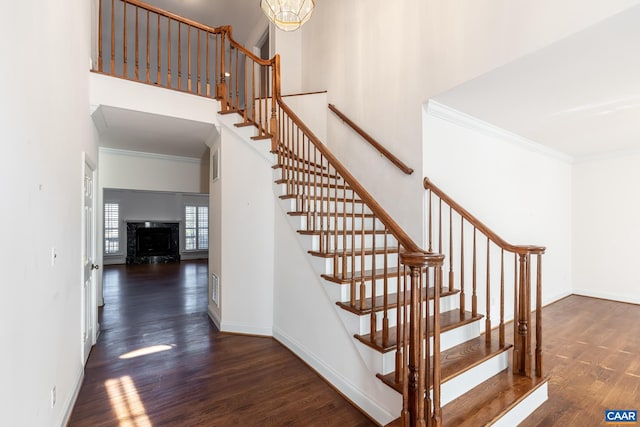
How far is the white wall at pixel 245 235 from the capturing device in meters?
3.60

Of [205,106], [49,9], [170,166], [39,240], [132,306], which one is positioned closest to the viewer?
[39,240]

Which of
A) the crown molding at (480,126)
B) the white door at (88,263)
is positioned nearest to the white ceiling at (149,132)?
the white door at (88,263)

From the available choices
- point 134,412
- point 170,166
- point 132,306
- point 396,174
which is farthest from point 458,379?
point 170,166

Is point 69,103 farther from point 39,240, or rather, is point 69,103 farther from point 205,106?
point 205,106

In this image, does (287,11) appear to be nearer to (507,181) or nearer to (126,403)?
(507,181)

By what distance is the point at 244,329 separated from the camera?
11.9 ft

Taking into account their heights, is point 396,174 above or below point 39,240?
above

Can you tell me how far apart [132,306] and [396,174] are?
177 inches

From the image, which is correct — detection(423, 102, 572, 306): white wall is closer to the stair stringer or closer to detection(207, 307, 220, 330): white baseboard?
the stair stringer

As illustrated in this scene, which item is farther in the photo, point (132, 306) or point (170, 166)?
point (170, 166)

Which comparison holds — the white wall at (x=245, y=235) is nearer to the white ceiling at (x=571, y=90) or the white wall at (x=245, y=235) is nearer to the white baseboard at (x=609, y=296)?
the white ceiling at (x=571, y=90)

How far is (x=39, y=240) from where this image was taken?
161 cm

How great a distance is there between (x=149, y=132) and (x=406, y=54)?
139 inches

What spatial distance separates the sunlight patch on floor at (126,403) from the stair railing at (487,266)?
260 cm
